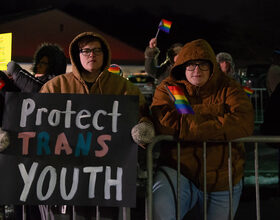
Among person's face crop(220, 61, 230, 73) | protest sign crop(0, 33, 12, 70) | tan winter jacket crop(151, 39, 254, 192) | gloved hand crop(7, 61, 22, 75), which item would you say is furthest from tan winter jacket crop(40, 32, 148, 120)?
person's face crop(220, 61, 230, 73)

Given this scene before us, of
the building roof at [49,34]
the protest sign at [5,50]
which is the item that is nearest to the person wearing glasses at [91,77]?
the protest sign at [5,50]

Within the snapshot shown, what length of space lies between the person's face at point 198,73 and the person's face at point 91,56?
0.74m

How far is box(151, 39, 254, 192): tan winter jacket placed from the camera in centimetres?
299

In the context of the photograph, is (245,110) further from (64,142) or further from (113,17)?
(113,17)

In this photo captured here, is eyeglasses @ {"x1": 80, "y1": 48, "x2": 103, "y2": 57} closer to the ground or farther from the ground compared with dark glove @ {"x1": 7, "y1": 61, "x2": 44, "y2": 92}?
farther from the ground

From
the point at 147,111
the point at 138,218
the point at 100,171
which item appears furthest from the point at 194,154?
the point at 138,218

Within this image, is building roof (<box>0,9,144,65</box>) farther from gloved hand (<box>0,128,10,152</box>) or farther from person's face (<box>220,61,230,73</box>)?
gloved hand (<box>0,128,10,152</box>)

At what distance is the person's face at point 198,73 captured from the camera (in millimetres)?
3181

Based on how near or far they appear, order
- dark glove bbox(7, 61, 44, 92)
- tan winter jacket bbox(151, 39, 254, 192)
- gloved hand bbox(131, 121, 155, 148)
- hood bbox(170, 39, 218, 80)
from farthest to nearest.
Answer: dark glove bbox(7, 61, 44, 92), hood bbox(170, 39, 218, 80), tan winter jacket bbox(151, 39, 254, 192), gloved hand bbox(131, 121, 155, 148)

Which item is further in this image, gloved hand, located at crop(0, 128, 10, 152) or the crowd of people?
the crowd of people

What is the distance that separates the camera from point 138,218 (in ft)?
17.1

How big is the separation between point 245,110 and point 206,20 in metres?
35.3

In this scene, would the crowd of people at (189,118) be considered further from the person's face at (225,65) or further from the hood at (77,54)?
the person's face at (225,65)

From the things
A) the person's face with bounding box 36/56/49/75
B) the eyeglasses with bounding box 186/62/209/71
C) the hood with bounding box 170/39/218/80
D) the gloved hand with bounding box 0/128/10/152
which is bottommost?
the gloved hand with bounding box 0/128/10/152
